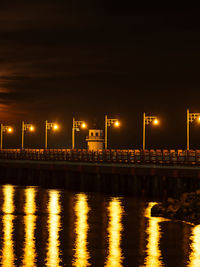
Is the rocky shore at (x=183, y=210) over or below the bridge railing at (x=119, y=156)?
below

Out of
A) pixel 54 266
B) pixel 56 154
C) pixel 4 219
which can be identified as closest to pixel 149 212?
pixel 4 219

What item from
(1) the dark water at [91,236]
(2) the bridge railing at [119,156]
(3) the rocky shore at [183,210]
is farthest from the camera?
(2) the bridge railing at [119,156]

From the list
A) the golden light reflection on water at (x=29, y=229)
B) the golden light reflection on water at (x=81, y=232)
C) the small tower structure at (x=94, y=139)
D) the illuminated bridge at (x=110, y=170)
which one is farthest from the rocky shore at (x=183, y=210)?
the small tower structure at (x=94, y=139)

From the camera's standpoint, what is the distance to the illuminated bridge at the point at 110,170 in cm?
6444

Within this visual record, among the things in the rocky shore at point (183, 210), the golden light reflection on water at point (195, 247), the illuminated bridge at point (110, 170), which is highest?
the illuminated bridge at point (110, 170)

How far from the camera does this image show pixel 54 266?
97.5 ft

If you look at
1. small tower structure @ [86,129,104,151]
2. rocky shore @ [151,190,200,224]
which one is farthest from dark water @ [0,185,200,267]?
small tower structure @ [86,129,104,151]

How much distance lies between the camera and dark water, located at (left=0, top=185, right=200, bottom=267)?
31.3 m

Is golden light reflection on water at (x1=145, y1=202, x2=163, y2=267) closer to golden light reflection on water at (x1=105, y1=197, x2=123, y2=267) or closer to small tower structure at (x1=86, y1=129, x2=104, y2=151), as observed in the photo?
golden light reflection on water at (x1=105, y1=197, x2=123, y2=267)

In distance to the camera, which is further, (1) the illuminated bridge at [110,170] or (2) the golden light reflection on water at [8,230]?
(1) the illuminated bridge at [110,170]

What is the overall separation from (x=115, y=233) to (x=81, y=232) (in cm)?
198

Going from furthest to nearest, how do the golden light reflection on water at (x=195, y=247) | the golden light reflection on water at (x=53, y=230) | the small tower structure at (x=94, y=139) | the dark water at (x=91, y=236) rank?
1. the small tower structure at (x=94, y=139)
2. the dark water at (x=91, y=236)
3. the golden light reflection on water at (x=53, y=230)
4. the golden light reflection on water at (x=195, y=247)

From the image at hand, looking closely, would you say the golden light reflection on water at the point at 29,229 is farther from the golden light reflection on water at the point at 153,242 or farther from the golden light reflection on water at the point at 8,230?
the golden light reflection on water at the point at 153,242

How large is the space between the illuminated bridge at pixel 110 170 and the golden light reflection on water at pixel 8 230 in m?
10.8
